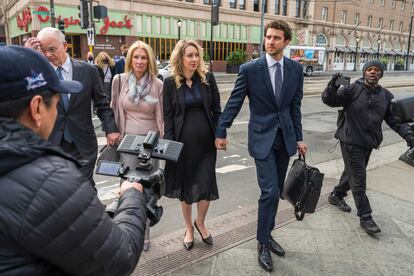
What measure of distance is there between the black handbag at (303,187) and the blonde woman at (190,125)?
0.76 m

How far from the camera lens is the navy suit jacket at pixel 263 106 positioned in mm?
3332

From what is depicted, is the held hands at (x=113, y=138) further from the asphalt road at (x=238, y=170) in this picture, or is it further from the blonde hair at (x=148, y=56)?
the asphalt road at (x=238, y=170)

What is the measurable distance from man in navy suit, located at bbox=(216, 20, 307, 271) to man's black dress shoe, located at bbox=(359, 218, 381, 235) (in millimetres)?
1054

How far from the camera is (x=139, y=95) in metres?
3.51

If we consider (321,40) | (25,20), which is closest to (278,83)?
(25,20)

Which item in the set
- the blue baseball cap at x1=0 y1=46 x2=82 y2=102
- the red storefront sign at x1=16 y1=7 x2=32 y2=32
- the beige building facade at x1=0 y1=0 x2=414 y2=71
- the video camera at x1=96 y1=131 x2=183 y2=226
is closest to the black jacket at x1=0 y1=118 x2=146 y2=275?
the blue baseball cap at x1=0 y1=46 x2=82 y2=102

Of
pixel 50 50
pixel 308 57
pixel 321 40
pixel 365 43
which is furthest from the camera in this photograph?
pixel 365 43

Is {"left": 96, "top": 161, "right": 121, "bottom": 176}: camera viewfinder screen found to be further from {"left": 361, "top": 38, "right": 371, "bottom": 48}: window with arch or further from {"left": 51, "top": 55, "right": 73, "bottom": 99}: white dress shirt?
{"left": 361, "top": 38, "right": 371, "bottom": 48}: window with arch

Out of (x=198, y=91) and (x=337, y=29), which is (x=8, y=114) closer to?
(x=198, y=91)

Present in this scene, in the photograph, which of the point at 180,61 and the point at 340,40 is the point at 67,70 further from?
the point at 340,40

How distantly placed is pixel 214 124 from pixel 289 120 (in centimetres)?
71

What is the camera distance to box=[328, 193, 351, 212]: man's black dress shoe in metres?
4.32

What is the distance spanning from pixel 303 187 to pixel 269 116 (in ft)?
2.36

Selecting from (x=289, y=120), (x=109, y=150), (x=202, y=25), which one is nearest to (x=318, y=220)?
(x=289, y=120)
